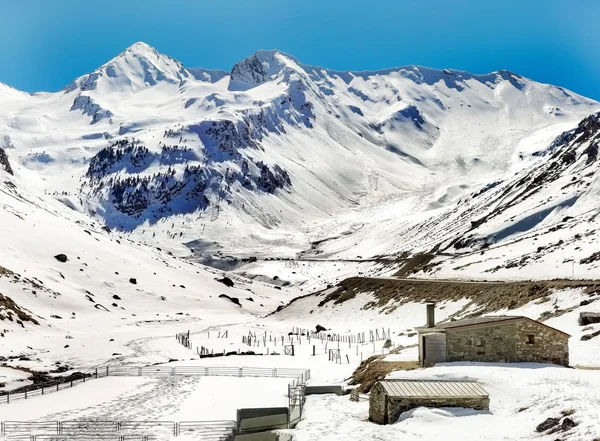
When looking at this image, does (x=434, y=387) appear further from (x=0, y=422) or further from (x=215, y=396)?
(x=0, y=422)

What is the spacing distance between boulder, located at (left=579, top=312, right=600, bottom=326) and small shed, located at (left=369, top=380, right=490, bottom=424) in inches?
734

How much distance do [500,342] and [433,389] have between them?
24.3ft

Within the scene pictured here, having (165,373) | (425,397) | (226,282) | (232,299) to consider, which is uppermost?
(226,282)

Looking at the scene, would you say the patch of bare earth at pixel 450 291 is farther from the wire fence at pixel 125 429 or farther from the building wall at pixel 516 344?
the wire fence at pixel 125 429

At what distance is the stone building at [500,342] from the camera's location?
40.5m

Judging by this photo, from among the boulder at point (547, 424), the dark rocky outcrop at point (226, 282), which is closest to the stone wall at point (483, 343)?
the boulder at point (547, 424)

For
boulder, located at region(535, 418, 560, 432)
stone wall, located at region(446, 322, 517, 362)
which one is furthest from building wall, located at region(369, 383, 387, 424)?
boulder, located at region(535, 418, 560, 432)

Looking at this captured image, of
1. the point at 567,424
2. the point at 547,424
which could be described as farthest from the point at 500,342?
the point at 567,424

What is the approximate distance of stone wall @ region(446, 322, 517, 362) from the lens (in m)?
Result: 40.8

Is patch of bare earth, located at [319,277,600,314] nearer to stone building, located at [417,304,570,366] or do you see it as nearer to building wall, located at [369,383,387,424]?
stone building, located at [417,304,570,366]

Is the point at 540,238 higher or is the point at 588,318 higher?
the point at 540,238

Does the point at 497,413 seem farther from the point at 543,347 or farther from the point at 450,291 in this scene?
the point at 450,291

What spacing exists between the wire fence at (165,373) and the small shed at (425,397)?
1715cm

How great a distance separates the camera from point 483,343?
41.4 metres
